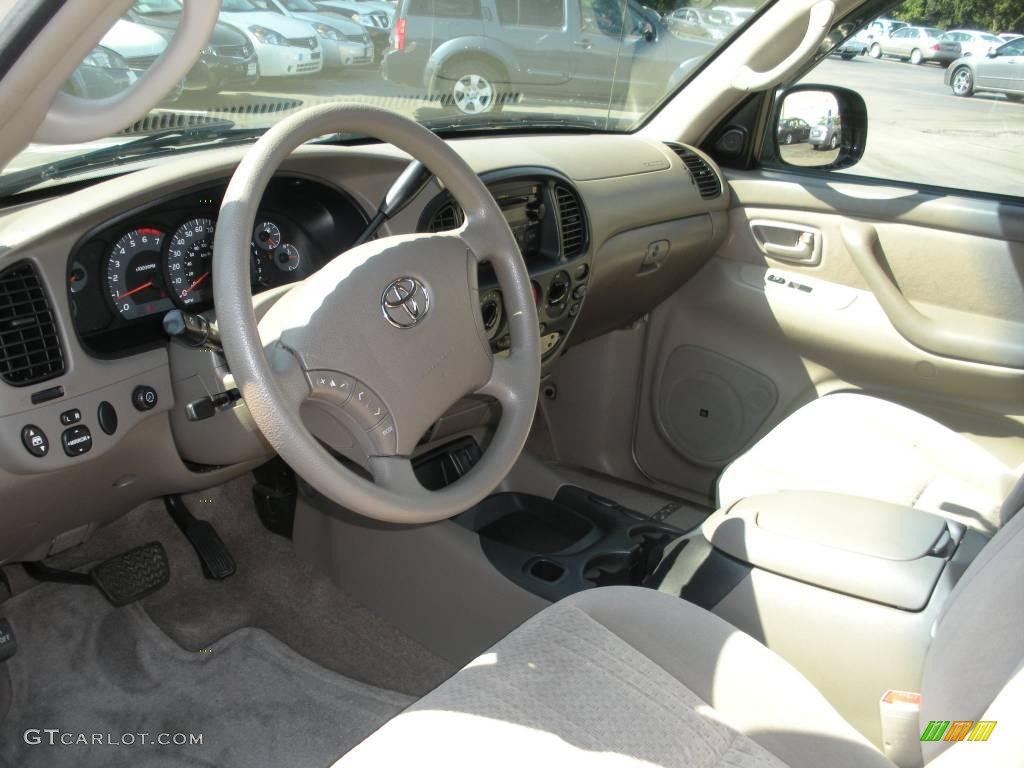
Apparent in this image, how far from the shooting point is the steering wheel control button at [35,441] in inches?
59.6

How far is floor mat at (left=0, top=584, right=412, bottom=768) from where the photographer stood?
2020 mm

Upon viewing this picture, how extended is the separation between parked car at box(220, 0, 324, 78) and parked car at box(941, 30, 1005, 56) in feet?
4.80

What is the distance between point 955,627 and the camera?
1.19 metres

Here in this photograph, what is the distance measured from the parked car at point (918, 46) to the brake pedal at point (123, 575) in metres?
2.15

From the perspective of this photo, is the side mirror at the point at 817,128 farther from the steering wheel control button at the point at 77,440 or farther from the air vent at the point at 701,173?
the steering wheel control button at the point at 77,440

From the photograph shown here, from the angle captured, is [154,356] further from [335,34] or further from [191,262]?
[335,34]

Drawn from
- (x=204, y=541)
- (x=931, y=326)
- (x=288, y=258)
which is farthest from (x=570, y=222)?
(x=204, y=541)

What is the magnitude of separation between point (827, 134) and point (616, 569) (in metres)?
1.32

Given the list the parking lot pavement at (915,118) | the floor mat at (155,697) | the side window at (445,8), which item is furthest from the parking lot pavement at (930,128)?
the floor mat at (155,697)

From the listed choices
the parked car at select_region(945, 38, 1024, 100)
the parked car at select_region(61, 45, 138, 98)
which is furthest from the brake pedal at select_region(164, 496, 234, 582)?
the parked car at select_region(945, 38, 1024, 100)

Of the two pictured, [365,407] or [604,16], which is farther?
[604,16]
